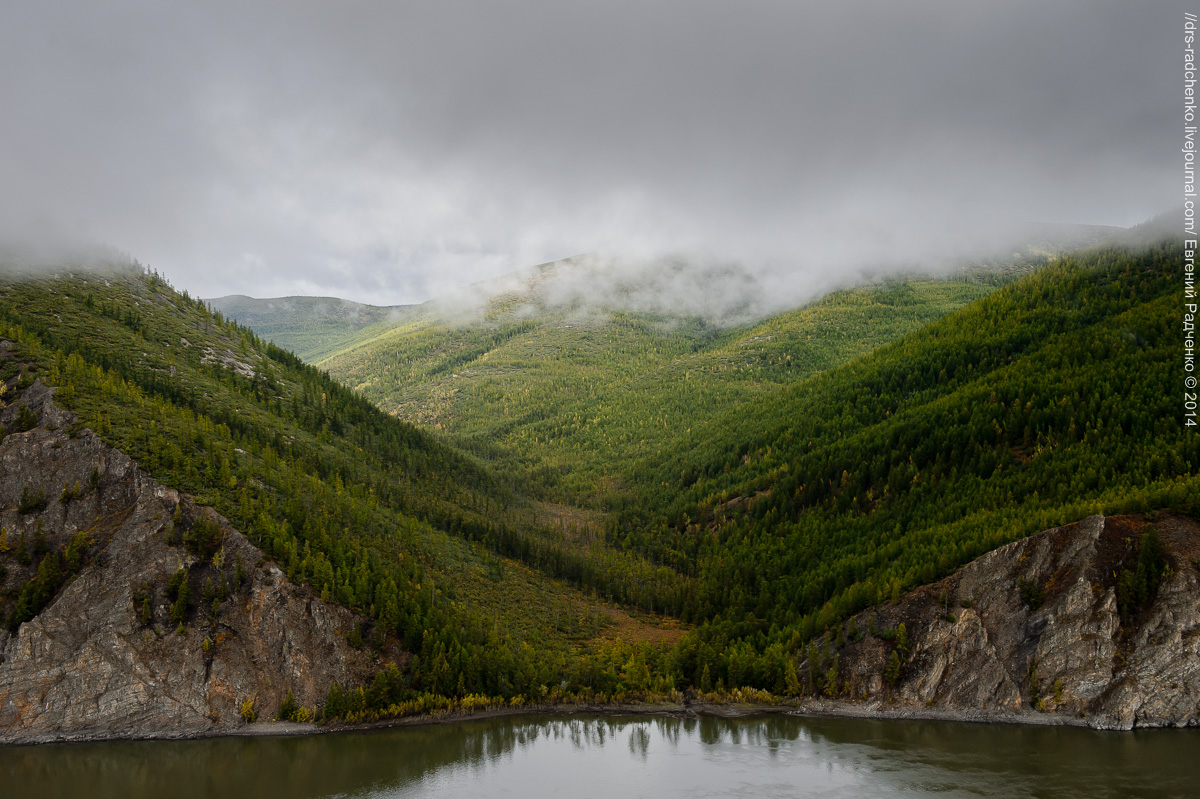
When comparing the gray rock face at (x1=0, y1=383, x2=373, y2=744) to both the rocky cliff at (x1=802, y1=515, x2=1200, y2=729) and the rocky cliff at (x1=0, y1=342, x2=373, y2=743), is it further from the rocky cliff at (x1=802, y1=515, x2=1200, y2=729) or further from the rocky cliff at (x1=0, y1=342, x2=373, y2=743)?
the rocky cliff at (x1=802, y1=515, x2=1200, y2=729)

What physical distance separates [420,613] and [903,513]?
89413 mm

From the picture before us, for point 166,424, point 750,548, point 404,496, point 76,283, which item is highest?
point 76,283

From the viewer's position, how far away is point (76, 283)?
164625mm

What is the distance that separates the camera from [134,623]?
87.1 meters

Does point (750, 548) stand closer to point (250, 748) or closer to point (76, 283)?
point (250, 748)

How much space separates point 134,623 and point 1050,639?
377 feet

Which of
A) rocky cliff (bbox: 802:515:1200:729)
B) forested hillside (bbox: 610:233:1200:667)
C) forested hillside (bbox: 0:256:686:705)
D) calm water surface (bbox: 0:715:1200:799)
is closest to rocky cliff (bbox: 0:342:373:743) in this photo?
forested hillside (bbox: 0:256:686:705)

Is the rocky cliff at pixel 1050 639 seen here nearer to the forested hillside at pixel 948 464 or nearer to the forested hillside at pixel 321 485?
the forested hillside at pixel 948 464

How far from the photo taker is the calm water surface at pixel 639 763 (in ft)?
222

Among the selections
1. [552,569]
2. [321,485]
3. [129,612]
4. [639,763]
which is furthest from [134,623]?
[552,569]

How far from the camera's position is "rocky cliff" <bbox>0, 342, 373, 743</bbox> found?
83.4m

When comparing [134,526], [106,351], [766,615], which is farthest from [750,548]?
[106,351]

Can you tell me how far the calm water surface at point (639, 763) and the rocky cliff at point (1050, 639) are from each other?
364 cm

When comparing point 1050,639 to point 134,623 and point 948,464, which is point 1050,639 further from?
point 134,623
